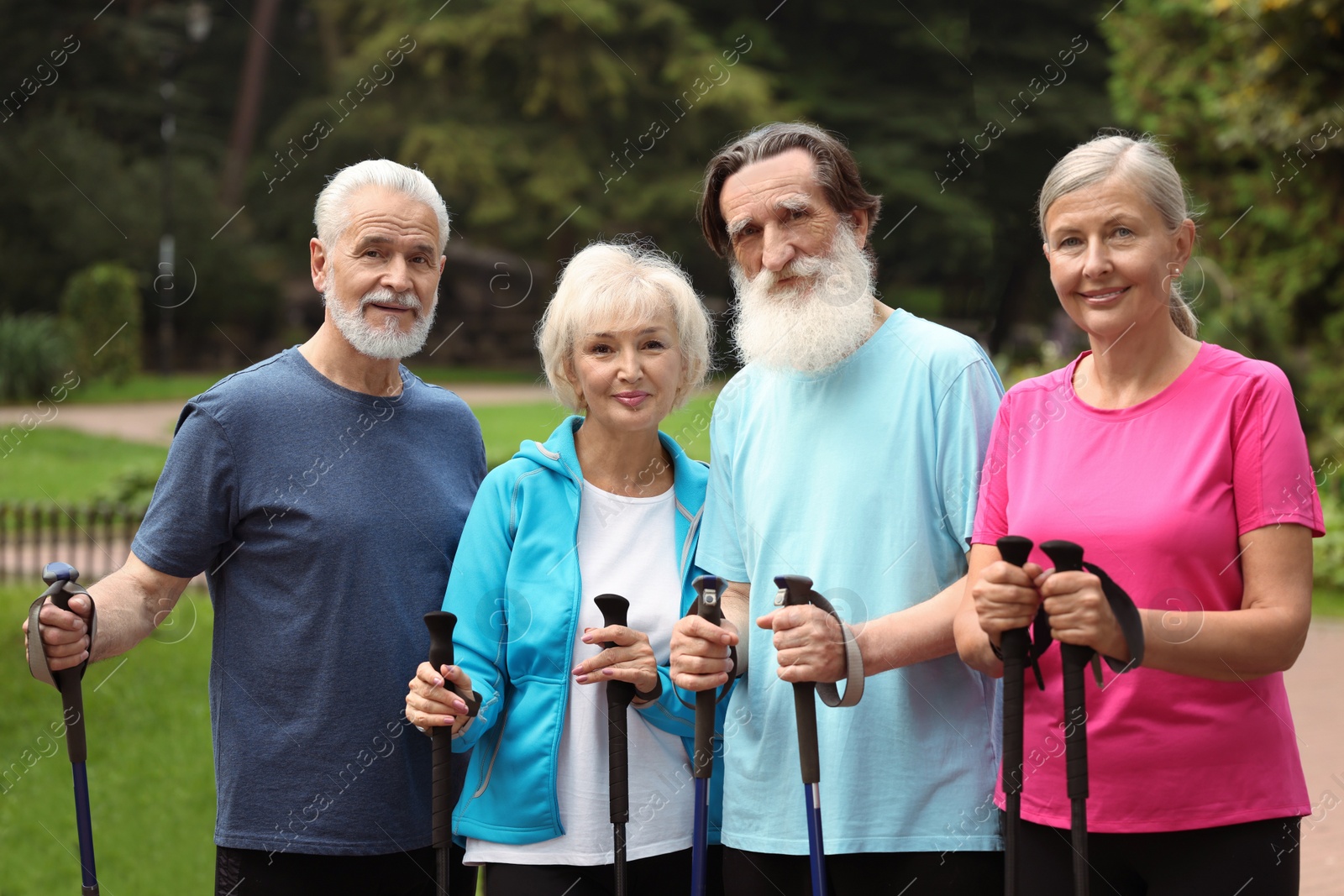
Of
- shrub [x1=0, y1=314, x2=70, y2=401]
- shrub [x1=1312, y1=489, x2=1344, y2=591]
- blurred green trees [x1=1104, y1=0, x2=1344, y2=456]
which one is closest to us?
shrub [x1=1312, y1=489, x2=1344, y2=591]

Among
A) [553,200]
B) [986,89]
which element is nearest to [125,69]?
[553,200]

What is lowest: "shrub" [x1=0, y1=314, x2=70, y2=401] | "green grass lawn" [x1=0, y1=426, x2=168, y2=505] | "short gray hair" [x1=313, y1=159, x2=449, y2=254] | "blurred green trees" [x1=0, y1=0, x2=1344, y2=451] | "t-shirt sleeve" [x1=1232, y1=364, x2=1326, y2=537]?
"t-shirt sleeve" [x1=1232, y1=364, x2=1326, y2=537]

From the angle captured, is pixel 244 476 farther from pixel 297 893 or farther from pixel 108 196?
pixel 108 196

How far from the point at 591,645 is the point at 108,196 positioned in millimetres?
29050

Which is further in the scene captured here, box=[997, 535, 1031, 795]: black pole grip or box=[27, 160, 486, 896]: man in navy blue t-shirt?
box=[27, 160, 486, 896]: man in navy blue t-shirt

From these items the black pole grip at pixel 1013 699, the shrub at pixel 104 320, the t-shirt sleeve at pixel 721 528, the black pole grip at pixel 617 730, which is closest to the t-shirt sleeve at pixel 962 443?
the black pole grip at pixel 1013 699

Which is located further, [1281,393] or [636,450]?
[636,450]

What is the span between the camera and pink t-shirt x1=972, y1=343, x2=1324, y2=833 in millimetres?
2262

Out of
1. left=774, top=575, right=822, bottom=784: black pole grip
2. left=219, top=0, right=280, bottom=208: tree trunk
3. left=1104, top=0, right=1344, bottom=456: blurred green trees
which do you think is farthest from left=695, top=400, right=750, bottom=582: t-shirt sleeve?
left=219, top=0, right=280, bottom=208: tree trunk

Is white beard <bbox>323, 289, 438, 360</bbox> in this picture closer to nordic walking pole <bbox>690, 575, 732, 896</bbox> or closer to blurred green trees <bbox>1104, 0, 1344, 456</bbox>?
nordic walking pole <bbox>690, 575, 732, 896</bbox>

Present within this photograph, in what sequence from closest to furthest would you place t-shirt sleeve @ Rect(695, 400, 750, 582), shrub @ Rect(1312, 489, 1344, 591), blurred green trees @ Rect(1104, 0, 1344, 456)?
t-shirt sleeve @ Rect(695, 400, 750, 582), shrub @ Rect(1312, 489, 1344, 591), blurred green trees @ Rect(1104, 0, 1344, 456)

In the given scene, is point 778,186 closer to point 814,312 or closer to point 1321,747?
point 814,312

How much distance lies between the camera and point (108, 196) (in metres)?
28.4

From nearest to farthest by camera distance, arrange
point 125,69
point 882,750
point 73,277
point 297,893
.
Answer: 1. point 882,750
2. point 297,893
3. point 73,277
4. point 125,69
